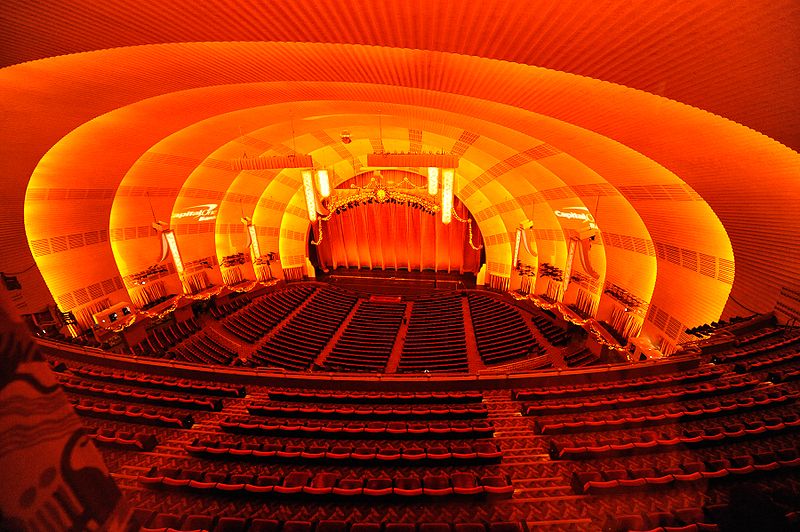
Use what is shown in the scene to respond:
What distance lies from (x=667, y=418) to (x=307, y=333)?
547 inches

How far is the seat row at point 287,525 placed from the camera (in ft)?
11.2

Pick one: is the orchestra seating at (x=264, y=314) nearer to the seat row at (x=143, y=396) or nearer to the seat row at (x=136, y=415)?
the seat row at (x=143, y=396)

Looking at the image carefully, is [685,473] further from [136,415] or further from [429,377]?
[136,415]

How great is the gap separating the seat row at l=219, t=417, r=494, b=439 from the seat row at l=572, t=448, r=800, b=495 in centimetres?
160

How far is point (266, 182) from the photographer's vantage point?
1902 centimetres

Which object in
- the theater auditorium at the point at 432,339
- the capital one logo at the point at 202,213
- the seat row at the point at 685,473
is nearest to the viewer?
the theater auditorium at the point at 432,339

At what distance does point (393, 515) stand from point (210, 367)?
18.3 feet

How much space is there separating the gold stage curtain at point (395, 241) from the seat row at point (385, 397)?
614 inches

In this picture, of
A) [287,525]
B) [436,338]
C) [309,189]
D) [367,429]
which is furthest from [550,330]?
[287,525]

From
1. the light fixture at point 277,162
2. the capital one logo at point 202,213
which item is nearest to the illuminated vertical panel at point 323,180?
the light fixture at point 277,162

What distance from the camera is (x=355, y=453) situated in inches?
183

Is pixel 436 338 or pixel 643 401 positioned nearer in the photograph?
pixel 643 401

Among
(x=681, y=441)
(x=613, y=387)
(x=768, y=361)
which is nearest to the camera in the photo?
(x=681, y=441)

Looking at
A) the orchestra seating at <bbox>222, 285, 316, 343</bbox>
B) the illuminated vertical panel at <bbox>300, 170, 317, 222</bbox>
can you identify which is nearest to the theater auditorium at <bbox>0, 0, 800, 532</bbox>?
the illuminated vertical panel at <bbox>300, 170, 317, 222</bbox>
